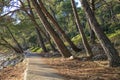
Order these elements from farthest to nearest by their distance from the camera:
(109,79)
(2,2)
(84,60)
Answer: (2,2), (84,60), (109,79)

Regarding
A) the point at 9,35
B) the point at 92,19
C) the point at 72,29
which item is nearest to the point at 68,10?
the point at 72,29

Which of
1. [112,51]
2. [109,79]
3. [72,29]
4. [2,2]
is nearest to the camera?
[109,79]

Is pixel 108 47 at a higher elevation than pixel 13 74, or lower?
higher

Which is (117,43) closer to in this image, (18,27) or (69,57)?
(69,57)

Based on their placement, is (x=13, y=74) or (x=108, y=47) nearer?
(x=108, y=47)

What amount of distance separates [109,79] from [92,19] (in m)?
2.84

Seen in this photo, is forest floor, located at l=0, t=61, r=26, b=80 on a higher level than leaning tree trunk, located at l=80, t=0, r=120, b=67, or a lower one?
lower

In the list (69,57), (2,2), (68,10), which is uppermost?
(2,2)

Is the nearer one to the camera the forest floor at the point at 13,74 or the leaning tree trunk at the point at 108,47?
the leaning tree trunk at the point at 108,47

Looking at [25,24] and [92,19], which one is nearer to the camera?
[92,19]

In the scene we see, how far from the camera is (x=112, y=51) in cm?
1052

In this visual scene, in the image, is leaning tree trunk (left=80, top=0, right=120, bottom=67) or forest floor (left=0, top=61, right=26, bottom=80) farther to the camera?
forest floor (left=0, top=61, right=26, bottom=80)

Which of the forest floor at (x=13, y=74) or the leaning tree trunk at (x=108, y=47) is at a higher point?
the leaning tree trunk at (x=108, y=47)

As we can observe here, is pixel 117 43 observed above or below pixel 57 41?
below
